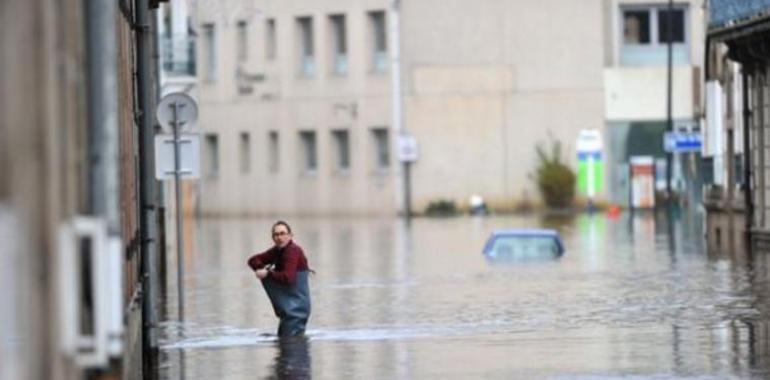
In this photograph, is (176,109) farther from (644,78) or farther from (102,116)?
(644,78)

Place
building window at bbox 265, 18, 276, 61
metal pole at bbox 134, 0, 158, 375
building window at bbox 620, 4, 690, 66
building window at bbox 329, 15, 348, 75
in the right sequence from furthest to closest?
building window at bbox 265, 18, 276, 61, building window at bbox 329, 15, 348, 75, building window at bbox 620, 4, 690, 66, metal pole at bbox 134, 0, 158, 375

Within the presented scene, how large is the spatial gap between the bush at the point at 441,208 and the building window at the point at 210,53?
14.5 meters

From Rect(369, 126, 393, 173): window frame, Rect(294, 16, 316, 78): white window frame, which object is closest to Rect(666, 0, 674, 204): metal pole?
Rect(369, 126, 393, 173): window frame

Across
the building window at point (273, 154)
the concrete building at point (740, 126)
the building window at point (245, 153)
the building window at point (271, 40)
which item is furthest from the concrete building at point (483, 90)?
the concrete building at point (740, 126)

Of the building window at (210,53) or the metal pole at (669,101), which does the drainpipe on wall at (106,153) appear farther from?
the building window at (210,53)

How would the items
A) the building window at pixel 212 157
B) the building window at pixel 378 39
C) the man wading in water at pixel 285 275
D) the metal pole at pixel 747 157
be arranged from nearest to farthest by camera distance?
the man wading in water at pixel 285 275, the metal pole at pixel 747 157, the building window at pixel 378 39, the building window at pixel 212 157

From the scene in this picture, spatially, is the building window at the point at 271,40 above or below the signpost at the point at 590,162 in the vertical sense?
above

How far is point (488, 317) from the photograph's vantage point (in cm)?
2834

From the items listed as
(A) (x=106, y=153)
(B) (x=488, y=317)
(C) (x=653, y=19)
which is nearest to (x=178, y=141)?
(B) (x=488, y=317)

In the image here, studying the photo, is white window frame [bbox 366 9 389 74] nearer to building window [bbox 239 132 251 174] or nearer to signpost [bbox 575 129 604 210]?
building window [bbox 239 132 251 174]

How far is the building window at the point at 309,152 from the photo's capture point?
94.5 metres

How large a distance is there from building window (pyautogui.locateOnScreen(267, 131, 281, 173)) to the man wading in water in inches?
2772

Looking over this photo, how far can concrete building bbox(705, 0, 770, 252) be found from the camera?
46.0 m

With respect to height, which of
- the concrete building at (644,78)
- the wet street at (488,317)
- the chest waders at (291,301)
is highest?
the concrete building at (644,78)
